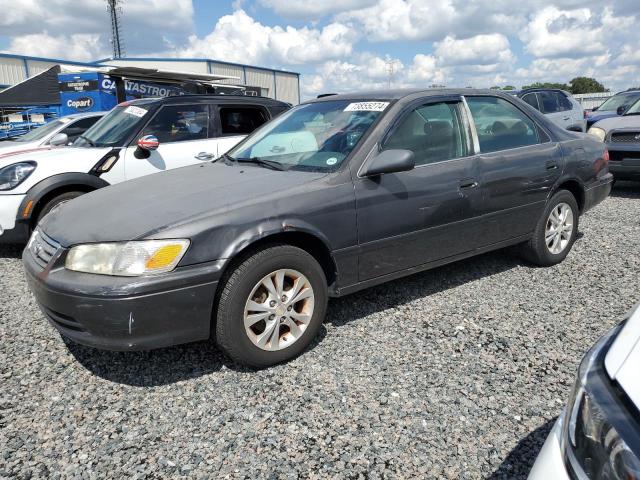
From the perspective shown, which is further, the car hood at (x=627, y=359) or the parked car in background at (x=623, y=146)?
the parked car in background at (x=623, y=146)

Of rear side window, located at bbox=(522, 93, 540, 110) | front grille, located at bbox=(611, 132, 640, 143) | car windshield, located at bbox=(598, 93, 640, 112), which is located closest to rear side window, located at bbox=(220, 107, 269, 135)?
front grille, located at bbox=(611, 132, 640, 143)

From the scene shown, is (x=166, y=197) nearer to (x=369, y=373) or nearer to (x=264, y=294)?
(x=264, y=294)

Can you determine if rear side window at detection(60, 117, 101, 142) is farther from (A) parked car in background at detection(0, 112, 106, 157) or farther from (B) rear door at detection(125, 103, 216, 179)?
(B) rear door at detection(125, 103, 216, 179)

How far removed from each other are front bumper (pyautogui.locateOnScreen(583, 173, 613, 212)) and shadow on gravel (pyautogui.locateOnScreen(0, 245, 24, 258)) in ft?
19.7

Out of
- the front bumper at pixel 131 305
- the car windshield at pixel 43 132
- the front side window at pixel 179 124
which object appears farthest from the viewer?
the car windshield at pixel 43 132

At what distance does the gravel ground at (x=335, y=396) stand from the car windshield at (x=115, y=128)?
95.0 inches

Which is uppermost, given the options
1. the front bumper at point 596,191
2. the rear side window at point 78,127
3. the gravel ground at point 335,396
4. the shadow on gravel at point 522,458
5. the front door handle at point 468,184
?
the rear side window at point 78,127

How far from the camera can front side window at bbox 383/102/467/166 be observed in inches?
141

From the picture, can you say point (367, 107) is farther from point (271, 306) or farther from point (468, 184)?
point (271, 306)

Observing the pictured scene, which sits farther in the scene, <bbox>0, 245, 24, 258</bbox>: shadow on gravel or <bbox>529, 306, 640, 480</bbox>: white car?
<bbox>0, 245, 24, 258</bbox>: shadow on gravel

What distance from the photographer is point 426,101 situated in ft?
12.5

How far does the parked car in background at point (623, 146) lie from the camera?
8031 mm

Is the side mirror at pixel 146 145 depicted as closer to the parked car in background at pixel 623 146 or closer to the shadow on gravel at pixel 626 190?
the parked car in background at pixel 623 146

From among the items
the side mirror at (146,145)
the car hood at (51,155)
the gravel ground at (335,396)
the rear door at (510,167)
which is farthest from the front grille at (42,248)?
the rear door at (510,167)
